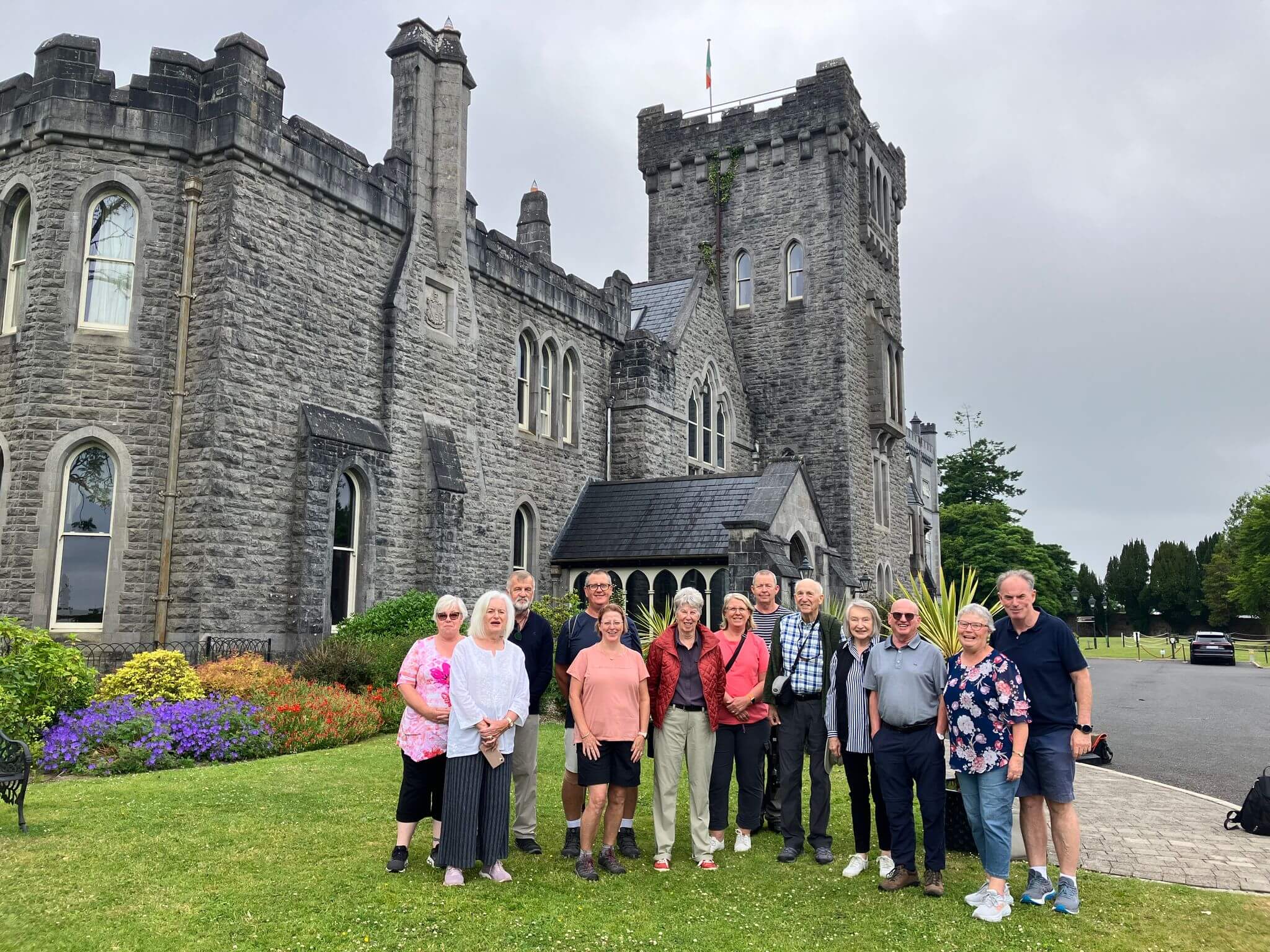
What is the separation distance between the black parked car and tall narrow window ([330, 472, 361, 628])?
3477 cm

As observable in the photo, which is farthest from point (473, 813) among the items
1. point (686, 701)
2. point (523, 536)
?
point (523, 536)

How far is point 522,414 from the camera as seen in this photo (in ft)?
69.1

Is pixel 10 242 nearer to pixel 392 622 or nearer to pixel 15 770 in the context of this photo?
pixel 392 622

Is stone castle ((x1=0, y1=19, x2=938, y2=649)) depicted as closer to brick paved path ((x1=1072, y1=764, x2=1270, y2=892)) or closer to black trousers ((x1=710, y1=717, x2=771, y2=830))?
black trousers ((x1=710, y1=717, x2=771, y2=830))

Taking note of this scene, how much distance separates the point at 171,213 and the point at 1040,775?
46.4ft

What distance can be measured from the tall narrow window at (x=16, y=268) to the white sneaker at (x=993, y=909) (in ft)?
49.7

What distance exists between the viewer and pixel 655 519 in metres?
21.2

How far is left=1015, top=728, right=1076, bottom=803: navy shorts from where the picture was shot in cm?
607

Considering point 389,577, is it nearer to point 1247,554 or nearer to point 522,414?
point 522,414

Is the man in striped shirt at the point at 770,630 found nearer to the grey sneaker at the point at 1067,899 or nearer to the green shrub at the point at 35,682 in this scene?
the grey sneaker at the point at 1067,899

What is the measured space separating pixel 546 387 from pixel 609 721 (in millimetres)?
15835

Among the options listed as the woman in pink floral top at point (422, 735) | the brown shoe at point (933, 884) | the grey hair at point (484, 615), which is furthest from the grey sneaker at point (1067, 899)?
the woman in pink floral top at point (422, 735)

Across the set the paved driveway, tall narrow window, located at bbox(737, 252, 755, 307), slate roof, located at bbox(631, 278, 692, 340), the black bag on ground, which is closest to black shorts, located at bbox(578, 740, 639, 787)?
the black bag on ground

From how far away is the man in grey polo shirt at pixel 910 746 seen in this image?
645 cm
